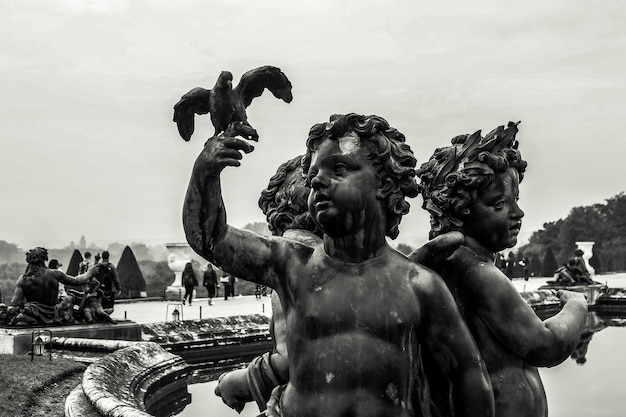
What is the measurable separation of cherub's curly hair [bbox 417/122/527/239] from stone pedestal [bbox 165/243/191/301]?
1976cm

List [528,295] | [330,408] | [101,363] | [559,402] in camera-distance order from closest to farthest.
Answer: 1. [330,408]
2. [101,363]
3. [559,402]
4. [528,295]

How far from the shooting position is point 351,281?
6.97 feet

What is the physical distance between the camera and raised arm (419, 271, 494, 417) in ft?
6.98

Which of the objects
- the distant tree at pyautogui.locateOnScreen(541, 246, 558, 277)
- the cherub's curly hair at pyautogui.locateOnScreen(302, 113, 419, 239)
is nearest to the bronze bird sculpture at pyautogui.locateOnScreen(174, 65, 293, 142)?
the cherub's curly hair at pyautogui.locateOnScreen(302, 113, 419, 239)

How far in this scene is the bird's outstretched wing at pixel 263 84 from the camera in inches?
87.9

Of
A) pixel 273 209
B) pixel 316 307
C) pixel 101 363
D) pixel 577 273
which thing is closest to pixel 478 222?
pixel 316 307

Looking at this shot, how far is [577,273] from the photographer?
61.3 ft

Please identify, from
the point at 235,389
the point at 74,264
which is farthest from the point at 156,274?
the point at 235,389

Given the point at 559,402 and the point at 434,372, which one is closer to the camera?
the point at 434,372

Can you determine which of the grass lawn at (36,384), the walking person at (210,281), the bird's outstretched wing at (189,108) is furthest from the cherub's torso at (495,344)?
the walking person at (210,281)

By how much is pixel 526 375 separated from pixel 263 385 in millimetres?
764

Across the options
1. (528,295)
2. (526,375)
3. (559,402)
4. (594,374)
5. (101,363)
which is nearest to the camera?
(526,375)

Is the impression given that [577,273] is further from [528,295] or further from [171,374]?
[171,374]

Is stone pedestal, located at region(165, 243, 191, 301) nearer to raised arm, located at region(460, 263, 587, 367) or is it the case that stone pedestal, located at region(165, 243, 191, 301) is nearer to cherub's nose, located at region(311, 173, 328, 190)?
raised arm, located at region(460, 263, 587, 367)
